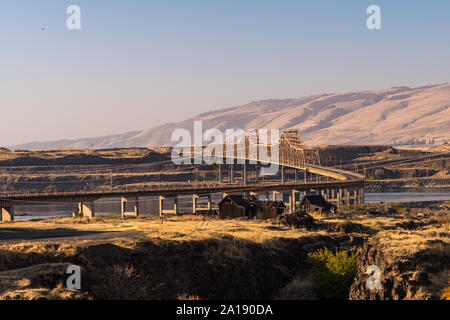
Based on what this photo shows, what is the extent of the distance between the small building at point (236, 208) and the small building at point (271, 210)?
201cm

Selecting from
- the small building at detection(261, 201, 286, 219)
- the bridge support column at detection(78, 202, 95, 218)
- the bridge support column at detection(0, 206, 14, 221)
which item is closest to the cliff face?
the small building at detection(261, 201, 286, 219)

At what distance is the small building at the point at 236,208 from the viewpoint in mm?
97438

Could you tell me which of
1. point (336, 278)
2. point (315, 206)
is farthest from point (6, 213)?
point (336, 278)

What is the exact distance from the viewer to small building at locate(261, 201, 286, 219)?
95.1m

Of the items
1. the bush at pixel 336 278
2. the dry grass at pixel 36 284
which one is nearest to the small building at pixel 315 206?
the bush at pixel 336 278

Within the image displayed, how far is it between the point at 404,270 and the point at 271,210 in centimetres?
6302

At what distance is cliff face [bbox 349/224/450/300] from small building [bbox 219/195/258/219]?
5849 centimetres

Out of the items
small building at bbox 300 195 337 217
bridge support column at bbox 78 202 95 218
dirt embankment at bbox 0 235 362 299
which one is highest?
dirt embankment at bbox 0 235 362 299

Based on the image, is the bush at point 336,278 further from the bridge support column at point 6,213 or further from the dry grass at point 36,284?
the bridge support column at point 6,213

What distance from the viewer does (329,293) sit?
138ft

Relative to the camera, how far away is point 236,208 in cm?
9775

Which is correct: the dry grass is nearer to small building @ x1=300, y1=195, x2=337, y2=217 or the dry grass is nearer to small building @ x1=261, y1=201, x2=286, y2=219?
small building @ x1=261, y1=201, x2=286, y2=219
